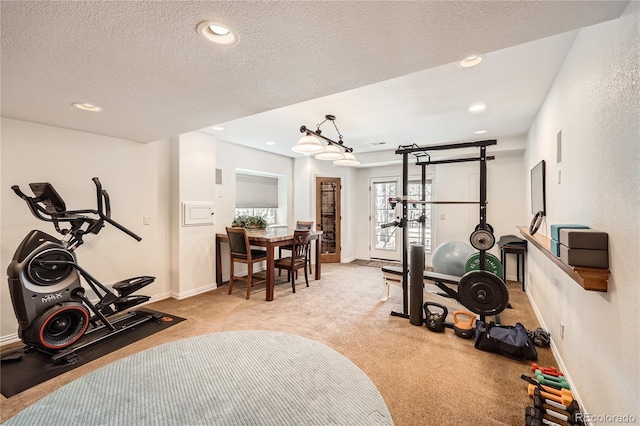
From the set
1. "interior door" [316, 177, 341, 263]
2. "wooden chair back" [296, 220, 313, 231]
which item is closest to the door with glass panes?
"interior door" [316, 177, 341, 263]

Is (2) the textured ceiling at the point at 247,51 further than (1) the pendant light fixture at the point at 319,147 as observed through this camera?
No

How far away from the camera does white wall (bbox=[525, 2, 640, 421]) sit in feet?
3.83

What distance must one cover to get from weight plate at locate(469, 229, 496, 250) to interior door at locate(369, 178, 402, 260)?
3567mm

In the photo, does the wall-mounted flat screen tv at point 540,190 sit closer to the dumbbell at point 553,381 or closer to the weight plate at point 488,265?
the weight plate at point 488,265

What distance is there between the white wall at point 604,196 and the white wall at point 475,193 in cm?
286

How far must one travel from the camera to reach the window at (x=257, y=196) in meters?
5.26

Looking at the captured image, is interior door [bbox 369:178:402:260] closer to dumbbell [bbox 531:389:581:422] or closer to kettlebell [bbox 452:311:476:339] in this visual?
kettlebell [bbox 452:311:476:339]

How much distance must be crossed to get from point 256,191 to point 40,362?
3840 mm

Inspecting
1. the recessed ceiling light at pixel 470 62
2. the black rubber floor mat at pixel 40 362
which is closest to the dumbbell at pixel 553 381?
the recessed ceiling light at pixel 470 62

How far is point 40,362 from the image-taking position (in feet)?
7.49

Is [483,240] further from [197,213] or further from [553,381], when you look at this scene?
[197,213]

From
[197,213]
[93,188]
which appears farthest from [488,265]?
[93,188]

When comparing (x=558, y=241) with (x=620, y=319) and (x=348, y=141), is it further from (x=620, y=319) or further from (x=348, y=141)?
(x=348, y=141)

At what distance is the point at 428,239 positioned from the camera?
6051 mm
